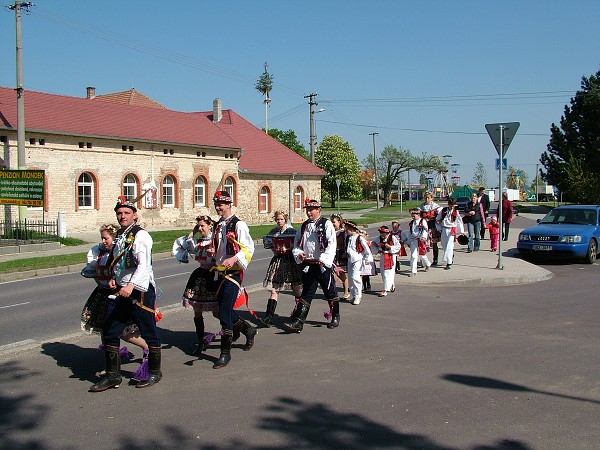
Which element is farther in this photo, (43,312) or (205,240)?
(43,312)

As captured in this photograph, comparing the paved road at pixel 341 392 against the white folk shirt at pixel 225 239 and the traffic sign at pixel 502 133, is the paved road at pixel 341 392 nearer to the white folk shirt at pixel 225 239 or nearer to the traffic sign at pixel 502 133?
the white folk shirt at pixel 225 239

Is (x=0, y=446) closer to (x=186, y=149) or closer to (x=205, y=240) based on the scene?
(x=205, y=240)

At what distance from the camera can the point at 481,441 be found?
4.48 m

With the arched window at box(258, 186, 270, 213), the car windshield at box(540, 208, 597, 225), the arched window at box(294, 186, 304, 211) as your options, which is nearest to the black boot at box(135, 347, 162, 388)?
the car windshield at box(540, 208, 597, 225)

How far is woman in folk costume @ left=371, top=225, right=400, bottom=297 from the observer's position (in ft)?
35.5

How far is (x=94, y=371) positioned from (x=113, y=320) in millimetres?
945

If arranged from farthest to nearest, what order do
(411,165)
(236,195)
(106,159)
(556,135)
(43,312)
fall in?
(411,165), (556,135), (236,195), (106,159), (43,312)

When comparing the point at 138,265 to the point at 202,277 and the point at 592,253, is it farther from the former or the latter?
the point at 592,253

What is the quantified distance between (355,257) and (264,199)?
104 ft

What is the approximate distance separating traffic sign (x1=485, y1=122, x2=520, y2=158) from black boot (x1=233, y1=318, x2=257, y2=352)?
876cm

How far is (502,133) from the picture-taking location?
13633 mm

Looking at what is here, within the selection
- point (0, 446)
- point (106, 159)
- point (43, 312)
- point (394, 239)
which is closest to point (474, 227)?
point (394, 239)

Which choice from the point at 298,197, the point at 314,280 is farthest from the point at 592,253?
the point at 298,197

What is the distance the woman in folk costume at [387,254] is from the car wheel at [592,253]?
7.38m
